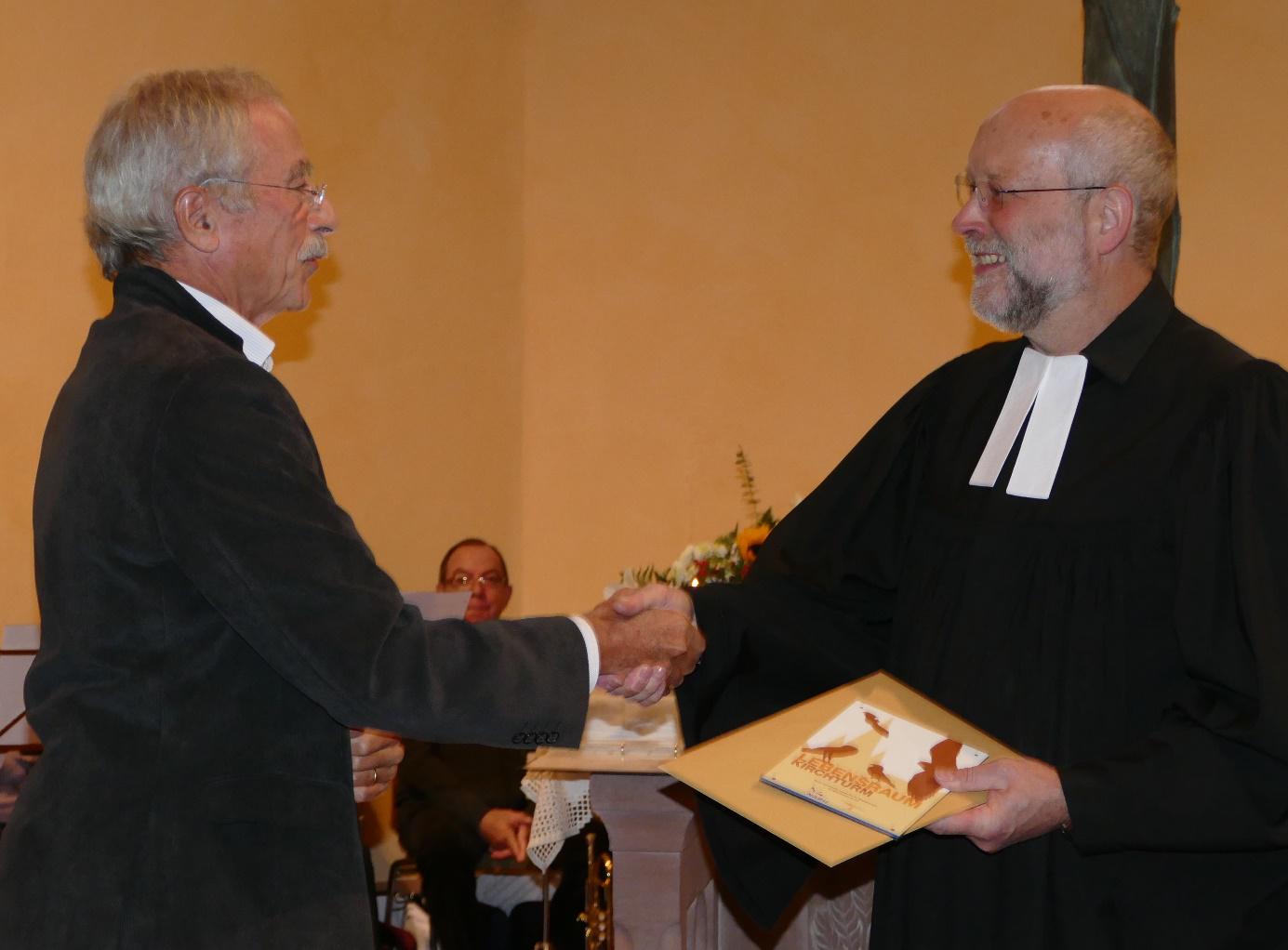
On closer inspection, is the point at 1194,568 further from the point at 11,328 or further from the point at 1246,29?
the point at 1246,29

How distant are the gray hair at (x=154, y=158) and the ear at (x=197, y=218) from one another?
11mm

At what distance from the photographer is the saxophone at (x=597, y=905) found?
462 centimetres

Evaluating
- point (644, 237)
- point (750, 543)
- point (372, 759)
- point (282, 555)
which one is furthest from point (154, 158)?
point (644, 237)

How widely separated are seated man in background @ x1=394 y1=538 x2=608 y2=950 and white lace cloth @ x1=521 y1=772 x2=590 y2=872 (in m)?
0.65

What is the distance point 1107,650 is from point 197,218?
1.64 metres

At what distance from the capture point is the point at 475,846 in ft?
17.3

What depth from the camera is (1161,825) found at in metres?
2.26

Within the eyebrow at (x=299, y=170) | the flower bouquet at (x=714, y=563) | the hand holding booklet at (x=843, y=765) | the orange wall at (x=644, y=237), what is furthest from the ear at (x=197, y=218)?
the orange wall at (x=644, y=237)

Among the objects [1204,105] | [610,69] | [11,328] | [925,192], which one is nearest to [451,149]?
[610,69]

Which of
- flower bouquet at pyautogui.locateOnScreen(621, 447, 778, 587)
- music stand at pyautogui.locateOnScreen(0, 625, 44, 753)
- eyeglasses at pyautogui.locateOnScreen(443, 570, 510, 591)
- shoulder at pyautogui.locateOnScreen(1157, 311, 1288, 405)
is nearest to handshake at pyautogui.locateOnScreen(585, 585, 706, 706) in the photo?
shoulder at pyautogui.locateOnScreen(1157, 311, 1288, 405)

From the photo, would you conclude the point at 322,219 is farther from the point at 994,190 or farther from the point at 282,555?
the point at 994,190

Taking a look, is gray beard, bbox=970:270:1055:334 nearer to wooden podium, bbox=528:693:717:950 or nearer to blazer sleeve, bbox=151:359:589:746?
blazer sleeve, bbox=151:359:589:746

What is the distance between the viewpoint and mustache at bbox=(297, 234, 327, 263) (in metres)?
2.40

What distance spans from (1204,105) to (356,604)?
562 cm
